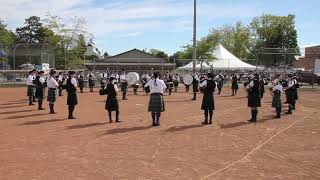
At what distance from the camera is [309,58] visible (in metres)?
74.2

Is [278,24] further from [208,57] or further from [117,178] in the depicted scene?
[117,178]

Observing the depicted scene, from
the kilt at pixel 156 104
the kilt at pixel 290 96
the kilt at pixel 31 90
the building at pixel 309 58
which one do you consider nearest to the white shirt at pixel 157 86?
the kilt at pixel 156 104

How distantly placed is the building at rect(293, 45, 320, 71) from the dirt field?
48961mm

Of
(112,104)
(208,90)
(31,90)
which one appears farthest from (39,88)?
(208,90)

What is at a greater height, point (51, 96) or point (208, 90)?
point (208, 90)

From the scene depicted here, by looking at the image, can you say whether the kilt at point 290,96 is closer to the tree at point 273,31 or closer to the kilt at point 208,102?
the kilt at point 208,102

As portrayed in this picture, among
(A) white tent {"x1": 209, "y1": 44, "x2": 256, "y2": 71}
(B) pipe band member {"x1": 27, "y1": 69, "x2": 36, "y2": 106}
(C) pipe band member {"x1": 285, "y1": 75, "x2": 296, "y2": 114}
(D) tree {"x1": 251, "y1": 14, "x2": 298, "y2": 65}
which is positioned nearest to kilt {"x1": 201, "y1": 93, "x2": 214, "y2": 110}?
(C) pipe band member {"x1": 285, "y1": 75, "x2": 296, "y2": 114}

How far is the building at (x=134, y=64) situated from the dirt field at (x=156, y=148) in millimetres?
24310

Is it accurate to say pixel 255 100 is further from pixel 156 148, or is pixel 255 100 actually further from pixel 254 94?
pixel 156 148

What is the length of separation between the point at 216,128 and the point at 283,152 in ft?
13.3

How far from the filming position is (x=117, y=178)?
28.4 ft

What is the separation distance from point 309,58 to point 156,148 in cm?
6683

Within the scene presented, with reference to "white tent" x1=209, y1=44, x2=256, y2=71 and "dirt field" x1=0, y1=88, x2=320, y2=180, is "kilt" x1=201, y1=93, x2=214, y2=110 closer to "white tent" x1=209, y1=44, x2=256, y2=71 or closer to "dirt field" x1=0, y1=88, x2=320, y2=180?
"dirt field" x1=0, y1=88, x2=320, y2=180

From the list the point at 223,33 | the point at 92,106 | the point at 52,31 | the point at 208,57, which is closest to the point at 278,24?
the point at 223,33
